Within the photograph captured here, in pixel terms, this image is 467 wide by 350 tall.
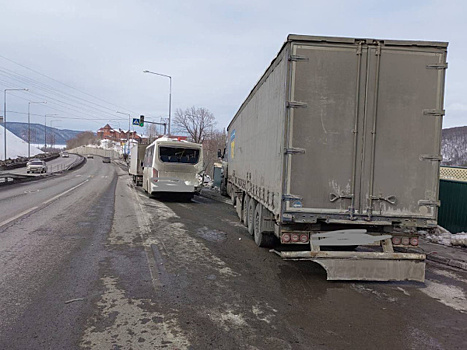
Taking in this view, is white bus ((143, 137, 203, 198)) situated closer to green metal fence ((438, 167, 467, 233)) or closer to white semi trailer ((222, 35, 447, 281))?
green metal fence ((438, 167, 467, 233))

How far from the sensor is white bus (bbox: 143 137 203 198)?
17234mm

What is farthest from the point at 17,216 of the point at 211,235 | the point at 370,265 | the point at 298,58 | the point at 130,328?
the point at 370,265

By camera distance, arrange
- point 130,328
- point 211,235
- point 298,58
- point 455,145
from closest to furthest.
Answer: point 130,328, point 298,58, point 211,235, point 455,145

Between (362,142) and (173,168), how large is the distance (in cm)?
1238

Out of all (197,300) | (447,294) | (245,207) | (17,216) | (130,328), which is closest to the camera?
(130,328)

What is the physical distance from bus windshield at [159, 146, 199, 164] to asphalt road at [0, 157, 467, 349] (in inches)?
340

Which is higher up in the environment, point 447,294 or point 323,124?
point 323,124

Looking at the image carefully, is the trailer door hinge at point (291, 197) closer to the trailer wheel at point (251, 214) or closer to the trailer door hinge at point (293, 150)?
the trailer door hinge at point (293, 150)

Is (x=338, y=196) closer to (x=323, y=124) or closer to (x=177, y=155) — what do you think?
(x=323, y=124)

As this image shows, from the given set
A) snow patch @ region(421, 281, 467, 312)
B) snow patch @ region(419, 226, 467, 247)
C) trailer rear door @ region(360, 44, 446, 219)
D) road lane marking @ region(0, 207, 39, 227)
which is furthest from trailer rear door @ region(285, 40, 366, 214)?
road lane marking @ region(0, 207, 39, 227)

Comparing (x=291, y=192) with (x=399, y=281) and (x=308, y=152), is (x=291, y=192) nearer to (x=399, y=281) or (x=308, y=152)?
(x=308, y=152)

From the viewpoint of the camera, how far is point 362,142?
19.5 ft

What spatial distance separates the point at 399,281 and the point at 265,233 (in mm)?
2842

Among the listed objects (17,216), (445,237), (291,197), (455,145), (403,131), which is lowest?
(17,216)
